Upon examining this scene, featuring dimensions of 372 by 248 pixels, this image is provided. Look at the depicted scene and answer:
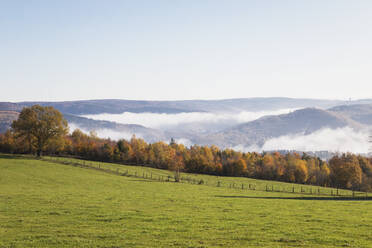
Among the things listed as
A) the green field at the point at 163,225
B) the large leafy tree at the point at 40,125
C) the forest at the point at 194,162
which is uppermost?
the large leafy tree at the point at 40,125

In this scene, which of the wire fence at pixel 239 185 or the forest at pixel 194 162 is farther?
Result: the forest at pixel 194 162

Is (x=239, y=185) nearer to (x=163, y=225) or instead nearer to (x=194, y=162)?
(x=194, y=162)

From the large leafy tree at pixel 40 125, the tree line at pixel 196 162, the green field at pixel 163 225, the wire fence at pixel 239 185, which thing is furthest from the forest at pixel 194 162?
the green field at pixel 163 225

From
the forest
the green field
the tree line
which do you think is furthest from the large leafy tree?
the green field

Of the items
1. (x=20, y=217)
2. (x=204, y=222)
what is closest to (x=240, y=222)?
(x=204, y=222)

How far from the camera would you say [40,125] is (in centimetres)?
9338

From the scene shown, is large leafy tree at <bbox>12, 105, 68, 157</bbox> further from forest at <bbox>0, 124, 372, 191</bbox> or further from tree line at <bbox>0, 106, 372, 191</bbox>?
forest at <bbox>0, 124, 372, 191</bbox>

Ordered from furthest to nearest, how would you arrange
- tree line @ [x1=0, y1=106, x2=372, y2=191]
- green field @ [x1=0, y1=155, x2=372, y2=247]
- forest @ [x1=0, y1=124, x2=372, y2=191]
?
forest @ [x1=0, y1=124, x2=372, y2=191] → tree line @ [x1=0, y1=106, x2=372, y2=191] → green field @ [x1=0, y1=155, x2=372, y2=247]

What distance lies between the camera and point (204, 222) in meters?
27.4

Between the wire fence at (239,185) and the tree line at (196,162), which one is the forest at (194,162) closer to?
the tree line at (196,162)

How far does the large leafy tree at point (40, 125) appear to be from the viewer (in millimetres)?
92500

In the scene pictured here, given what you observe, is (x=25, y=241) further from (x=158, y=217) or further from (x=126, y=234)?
(x=158, y=217)

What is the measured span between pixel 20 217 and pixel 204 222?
15.6 metres

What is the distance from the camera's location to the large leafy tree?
9250cm
